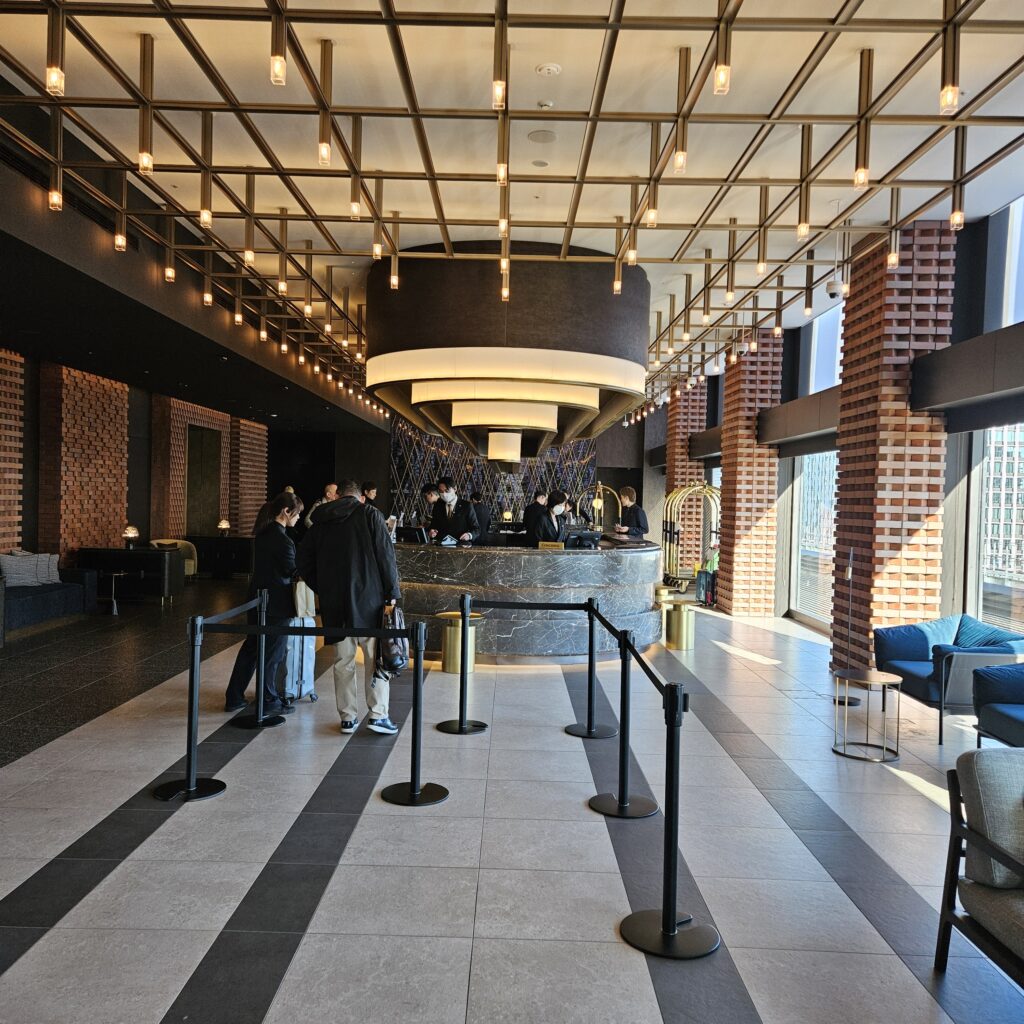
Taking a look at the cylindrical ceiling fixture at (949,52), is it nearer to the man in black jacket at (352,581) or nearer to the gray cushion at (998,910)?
the gray cushion at (998,910)

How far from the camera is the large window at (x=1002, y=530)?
22.7 feet

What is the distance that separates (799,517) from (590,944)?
10.7 metres

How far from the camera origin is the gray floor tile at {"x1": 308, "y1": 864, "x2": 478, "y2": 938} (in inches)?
119

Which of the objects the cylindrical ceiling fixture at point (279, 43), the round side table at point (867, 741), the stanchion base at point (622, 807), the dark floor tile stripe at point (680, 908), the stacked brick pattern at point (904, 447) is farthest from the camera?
the stacked brick pattern at point (904, 447)

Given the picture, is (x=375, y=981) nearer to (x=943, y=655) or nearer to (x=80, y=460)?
(x=943, y=655)

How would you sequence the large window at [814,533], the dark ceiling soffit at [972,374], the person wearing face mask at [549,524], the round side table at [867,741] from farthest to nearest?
the large window at [814,533] < the person wearing face mask at [549,524] < the dark ceiling soffit at [972,374] < the round side table at [867,741]

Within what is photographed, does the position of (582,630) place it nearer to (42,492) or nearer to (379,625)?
(379,625)

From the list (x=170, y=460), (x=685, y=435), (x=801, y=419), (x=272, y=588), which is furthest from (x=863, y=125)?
(x=685, y=435)

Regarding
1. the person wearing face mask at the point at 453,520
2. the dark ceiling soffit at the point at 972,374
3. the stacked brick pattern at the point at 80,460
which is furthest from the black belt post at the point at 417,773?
the stacked brick pattern at the point at 80,460

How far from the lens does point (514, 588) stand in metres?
8.20

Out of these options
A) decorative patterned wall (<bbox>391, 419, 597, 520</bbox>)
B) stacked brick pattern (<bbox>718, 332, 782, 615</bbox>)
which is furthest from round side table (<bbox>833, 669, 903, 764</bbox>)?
decorative patterned wall (<bbox>391, 419, 597, 520</bbox>)

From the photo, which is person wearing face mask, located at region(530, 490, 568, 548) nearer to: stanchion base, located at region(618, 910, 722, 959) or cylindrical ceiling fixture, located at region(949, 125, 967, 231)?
cylindrical ceiling fixture, located at region(949, 125, 967, 231)

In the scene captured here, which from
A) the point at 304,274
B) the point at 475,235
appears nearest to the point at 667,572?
the point at 475,235

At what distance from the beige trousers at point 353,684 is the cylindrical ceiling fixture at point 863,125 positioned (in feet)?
13.0
